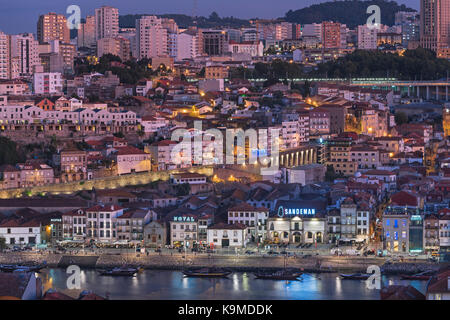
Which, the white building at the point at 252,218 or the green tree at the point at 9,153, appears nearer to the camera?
the white building at the point at 252,218

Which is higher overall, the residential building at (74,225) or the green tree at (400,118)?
the green tree at (400,118)

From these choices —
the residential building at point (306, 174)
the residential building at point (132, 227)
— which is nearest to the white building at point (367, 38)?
the residential building at point (306, 174)

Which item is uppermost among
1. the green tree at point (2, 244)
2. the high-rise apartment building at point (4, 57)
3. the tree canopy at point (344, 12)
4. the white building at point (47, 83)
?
the tree canopy at point (344, 12)

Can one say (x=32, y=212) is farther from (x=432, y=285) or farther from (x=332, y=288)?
(x=432, y=285)

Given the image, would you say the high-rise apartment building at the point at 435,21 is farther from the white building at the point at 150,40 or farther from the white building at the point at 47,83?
the white building at the point at 47,83

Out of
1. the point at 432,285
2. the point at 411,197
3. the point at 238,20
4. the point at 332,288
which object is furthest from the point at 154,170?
the point at 238,20

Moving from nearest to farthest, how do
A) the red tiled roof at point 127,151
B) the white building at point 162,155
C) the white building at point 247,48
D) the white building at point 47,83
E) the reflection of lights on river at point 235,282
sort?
the reflection of lights on river at point 235,282, the red tiled roof at point 127,151, the white building at point 162,155, the white building at point 47,83, the white building at point 247,48

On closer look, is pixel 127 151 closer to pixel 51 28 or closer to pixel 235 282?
pixel 235 282
